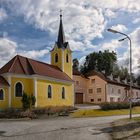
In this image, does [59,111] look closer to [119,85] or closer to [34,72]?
[34,72]

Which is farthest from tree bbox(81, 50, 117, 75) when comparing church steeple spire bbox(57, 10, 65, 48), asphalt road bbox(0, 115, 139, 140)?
asphalt road bbox(0, 115, 139, 140)

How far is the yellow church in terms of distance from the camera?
130ft

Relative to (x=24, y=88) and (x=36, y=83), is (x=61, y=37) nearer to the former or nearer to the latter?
(x=36, y=83)

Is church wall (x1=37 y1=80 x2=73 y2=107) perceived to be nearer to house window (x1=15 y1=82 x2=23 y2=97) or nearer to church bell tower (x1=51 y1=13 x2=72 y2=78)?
house window (x1=15 y1=82 x2=23 y2=97)

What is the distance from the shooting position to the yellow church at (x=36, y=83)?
39688 millimetres

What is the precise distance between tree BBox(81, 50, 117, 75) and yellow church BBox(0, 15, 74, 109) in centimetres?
3940

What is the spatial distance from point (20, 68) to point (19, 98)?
443 cm

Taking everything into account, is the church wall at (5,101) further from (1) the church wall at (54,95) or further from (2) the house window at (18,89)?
(1) the church wall at (54,95)

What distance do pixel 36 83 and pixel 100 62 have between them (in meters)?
53.3

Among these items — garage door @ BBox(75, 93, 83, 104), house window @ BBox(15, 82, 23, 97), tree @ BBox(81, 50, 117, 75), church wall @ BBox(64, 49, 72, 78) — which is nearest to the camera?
house window @ BBox(15, 82, 23, 97)

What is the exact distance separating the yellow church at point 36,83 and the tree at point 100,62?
3940 centimetres

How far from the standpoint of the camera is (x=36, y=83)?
4212cm

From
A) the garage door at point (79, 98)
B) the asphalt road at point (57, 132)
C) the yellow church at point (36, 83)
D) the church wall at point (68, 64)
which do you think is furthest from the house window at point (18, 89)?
the garage door at point (79, 98)

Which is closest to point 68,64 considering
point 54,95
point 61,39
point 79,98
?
point 61,39
